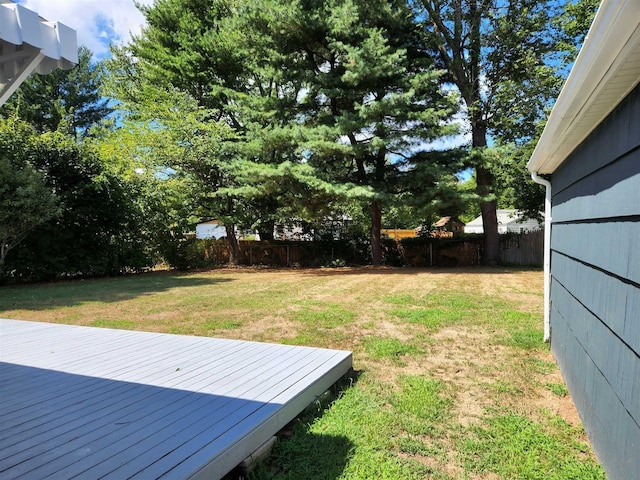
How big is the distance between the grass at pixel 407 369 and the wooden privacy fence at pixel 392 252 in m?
5.78

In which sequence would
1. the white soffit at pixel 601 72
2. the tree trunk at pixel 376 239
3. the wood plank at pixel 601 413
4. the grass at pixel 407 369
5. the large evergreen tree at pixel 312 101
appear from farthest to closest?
the tree trunk at pixel 376 239, the large evergreen tree at pixel 312 101, the grass at pixel 407 369, the wood plank at pixel 601 413, the white soffit at pixel 601 72

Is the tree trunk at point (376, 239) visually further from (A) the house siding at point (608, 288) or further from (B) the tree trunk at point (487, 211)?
(A) the house siding at point (608, 288)

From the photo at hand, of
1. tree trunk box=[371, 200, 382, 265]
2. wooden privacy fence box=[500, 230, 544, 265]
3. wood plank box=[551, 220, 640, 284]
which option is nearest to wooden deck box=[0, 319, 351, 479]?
wood plank box=[551, 220, 640, 284]

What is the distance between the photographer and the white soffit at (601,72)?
4.00 feet

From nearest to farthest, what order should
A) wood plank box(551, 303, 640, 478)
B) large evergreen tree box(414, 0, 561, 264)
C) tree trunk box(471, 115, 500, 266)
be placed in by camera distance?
wood plank box(551, 303, 640, 478) → large evergreen tree box(414, 0, 561, 264) → tree trunk box(471, 115, 500, 266)

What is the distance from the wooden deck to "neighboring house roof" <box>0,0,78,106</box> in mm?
1714

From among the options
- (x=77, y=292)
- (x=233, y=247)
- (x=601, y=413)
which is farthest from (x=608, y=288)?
(x=233, y=247)

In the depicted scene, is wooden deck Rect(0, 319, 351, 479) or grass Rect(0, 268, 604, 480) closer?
wooden deck Rect(0, 319, 351, 479)

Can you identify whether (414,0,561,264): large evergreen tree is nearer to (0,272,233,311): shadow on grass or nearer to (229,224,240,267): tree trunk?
(229,224,240,267): tree trunk

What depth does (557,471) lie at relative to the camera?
2.01 meters

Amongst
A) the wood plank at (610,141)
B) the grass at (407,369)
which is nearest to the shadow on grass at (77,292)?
the grass at (407,369)

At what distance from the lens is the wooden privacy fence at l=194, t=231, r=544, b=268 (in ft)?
44.7

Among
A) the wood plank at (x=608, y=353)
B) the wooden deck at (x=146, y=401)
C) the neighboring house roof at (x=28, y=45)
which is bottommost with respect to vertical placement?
the wooden deck at (x=146, y=401)

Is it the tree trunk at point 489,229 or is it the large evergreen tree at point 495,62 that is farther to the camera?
the tree trunk at point 489,229
